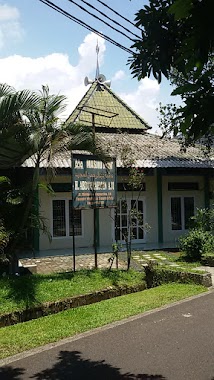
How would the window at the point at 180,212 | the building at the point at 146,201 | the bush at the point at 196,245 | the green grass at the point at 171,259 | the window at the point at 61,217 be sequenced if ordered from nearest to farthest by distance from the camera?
the green grass at the point at 171,259
the bush at the point at 196,245
the building at the point at 146,201
the window at the point at 61,217
the window at the point at 180,212

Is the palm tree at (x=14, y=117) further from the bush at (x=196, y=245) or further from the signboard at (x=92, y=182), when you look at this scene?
the bush at (x=196, y=245)

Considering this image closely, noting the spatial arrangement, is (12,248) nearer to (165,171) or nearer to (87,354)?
(87,354)

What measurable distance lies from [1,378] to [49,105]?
6.28 meters

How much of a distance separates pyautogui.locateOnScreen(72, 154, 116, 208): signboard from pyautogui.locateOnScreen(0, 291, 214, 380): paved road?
3941 mm

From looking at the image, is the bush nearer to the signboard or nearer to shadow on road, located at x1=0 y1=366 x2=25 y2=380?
the signboard

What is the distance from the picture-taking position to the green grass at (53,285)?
7113mm

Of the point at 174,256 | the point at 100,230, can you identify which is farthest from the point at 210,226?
the point at 100,230

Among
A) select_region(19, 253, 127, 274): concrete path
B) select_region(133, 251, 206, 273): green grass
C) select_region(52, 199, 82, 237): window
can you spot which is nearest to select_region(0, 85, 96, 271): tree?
select_region(19, 253, 127, 274): concrete path

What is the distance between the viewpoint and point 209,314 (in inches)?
265

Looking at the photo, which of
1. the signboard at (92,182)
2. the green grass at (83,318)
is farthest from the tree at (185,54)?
the signboard at (92,182)

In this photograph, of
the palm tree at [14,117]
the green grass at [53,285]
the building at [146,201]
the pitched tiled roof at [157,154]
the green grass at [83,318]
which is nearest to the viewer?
the green grass at [83,318]

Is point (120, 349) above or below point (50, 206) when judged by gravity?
below

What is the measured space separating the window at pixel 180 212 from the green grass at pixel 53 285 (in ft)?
27.5

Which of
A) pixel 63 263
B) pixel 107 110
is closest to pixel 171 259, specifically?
pixel 63 263
